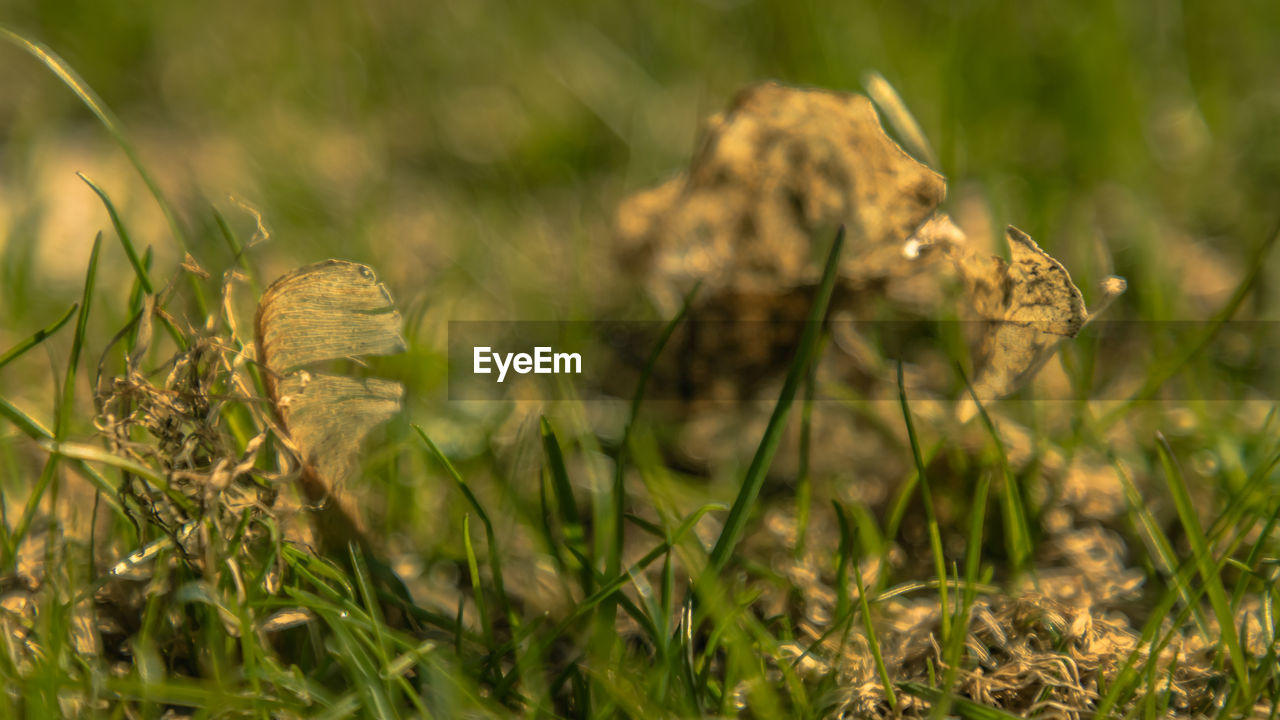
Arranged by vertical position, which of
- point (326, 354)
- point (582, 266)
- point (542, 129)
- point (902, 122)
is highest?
point (542, 129)

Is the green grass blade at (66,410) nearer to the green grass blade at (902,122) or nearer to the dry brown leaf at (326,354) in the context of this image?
the dry brown leaf at (326,354)

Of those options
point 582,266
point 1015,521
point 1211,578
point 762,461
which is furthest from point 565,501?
point 582,266

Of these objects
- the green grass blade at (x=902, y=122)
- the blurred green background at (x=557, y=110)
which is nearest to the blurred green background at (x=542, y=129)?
the blurred green background at (x=557, y=110)

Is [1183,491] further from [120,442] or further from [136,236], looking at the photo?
[136,236]

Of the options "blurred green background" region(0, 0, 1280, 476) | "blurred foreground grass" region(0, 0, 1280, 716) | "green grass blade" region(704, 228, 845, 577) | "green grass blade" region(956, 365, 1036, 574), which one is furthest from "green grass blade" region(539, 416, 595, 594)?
"blurred green background" region(0, 0, 1280, 476)

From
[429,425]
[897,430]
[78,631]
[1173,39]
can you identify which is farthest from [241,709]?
[1173,39]

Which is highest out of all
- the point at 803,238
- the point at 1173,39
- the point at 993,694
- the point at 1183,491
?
the point at 1173,39

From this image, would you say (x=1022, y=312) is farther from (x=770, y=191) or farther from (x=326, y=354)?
(x=326, y=354)
